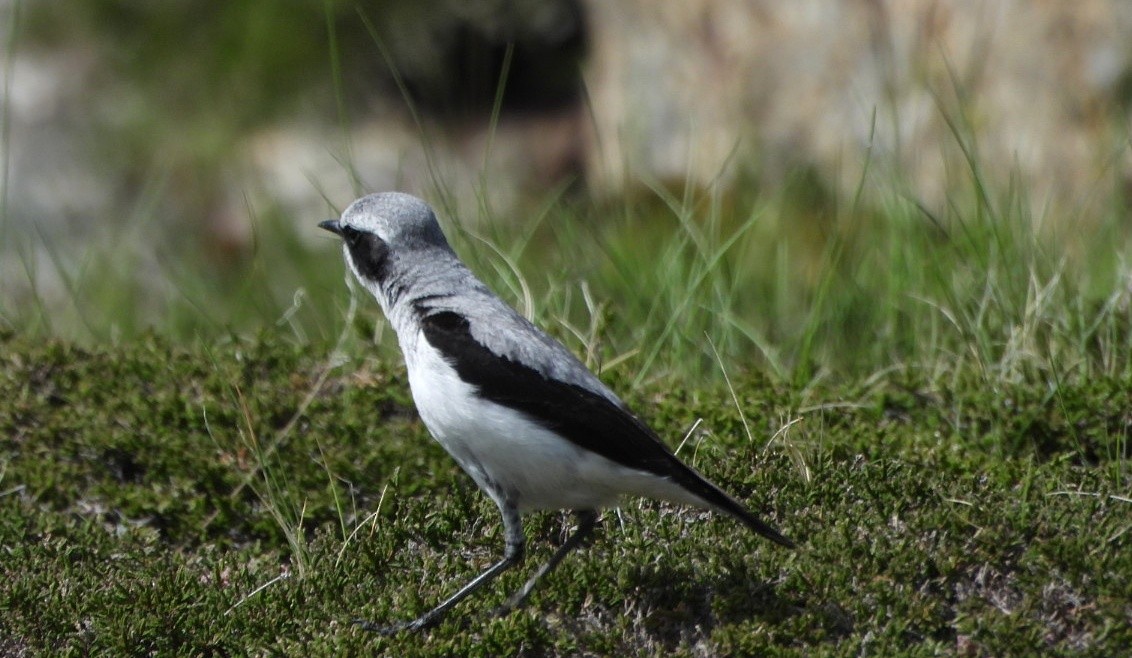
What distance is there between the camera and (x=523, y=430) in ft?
13.5

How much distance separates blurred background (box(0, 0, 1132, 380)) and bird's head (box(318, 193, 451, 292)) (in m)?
1.23

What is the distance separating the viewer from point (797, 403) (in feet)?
18.0

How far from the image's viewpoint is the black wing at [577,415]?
4078 mm

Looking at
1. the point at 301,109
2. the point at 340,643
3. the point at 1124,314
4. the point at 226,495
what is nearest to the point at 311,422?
the point at 226,495

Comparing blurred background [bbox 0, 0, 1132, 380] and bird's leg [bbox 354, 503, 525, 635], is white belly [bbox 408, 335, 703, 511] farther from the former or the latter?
blurred background [bbox 0, 0, 1132, 380]

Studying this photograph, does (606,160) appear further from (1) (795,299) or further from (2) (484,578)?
(2) (484,578)

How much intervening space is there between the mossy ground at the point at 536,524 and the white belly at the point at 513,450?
0.34m

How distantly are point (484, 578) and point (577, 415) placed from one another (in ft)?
2.01

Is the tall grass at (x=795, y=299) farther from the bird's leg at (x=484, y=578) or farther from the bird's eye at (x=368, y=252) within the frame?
the bird's leg at (x=484, y=578)

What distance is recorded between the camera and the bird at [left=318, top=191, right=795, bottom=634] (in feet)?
13.4

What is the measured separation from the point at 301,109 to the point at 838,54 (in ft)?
15.3

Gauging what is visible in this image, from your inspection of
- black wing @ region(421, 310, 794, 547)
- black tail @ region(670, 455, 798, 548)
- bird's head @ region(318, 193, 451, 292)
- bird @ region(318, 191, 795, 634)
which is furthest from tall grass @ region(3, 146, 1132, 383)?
black tail @ region(670, 455, 798, 548)

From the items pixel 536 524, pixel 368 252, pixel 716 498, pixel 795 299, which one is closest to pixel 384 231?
pixel 368 252

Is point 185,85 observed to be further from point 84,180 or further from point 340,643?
point 340,643
